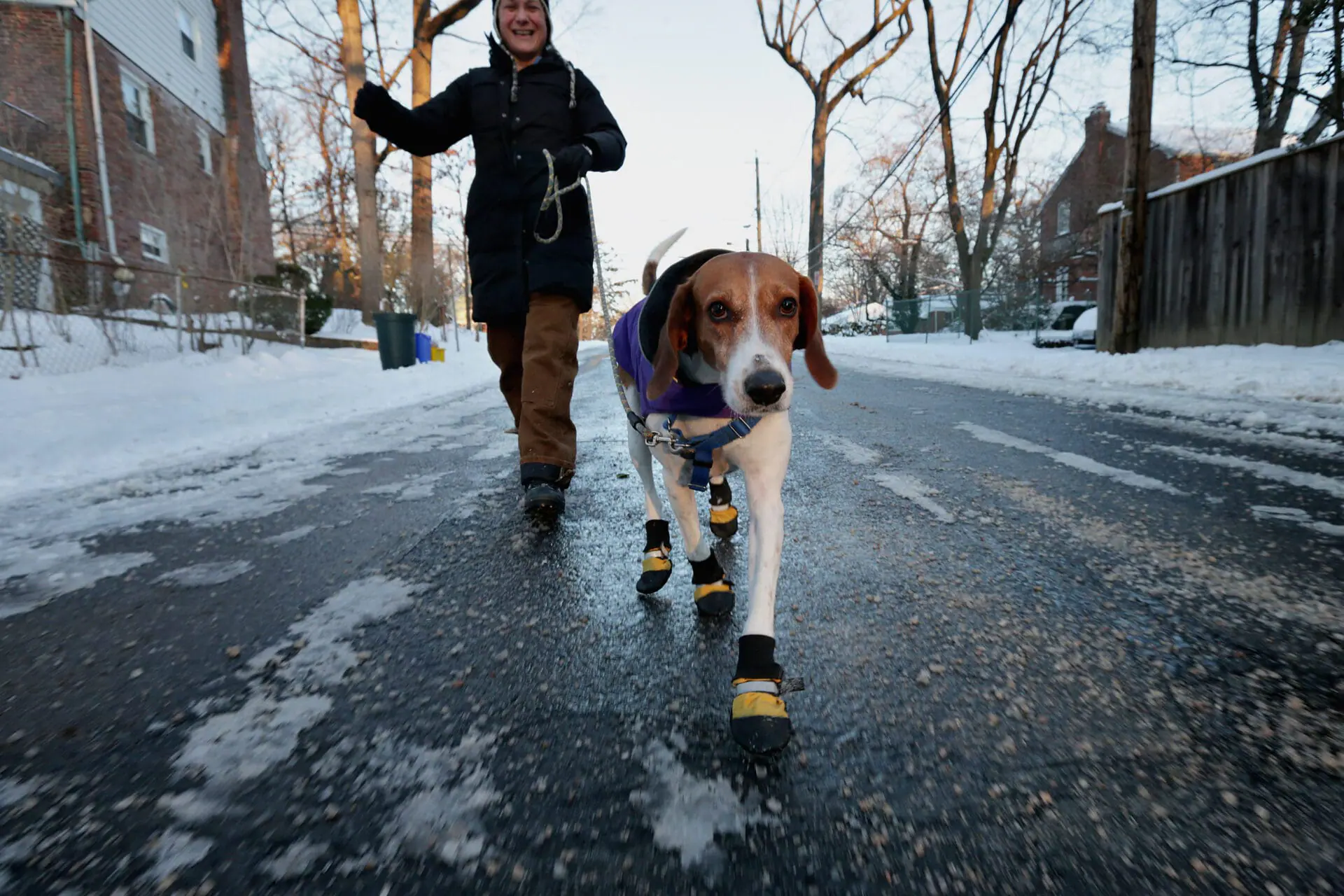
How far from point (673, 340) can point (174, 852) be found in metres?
1.46

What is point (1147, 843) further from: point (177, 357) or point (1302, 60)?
point (1302, 60)

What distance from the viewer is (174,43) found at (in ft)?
65.8

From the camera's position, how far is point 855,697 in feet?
5.16

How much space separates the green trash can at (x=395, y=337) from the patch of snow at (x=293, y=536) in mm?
11152

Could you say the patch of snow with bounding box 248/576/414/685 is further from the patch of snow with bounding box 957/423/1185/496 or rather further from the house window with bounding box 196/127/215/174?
the house window with bounding box 196/127/215/174

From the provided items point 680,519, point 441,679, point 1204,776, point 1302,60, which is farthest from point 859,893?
point 1302,60

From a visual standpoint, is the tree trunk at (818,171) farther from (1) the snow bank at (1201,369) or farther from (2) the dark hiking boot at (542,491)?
(2) the dark hiking boot at (542,491)

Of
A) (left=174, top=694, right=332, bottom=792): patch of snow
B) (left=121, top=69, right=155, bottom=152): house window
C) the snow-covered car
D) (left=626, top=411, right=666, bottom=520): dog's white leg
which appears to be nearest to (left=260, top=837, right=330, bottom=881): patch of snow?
(left=174, top=694, right=332, bottom=792): patch of snow

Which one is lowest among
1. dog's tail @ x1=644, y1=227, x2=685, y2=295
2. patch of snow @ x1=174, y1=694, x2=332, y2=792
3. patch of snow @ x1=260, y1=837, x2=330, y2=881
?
patch of snow @ x1=260, y1=837, x2=330, y2=881

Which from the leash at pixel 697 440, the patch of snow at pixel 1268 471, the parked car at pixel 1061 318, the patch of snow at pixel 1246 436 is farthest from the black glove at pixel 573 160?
the parked car at pixel 1061 318

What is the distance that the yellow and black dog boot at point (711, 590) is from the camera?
6.86ft

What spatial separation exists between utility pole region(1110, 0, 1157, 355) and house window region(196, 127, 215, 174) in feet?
79.7

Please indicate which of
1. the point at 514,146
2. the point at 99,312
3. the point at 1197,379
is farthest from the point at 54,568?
the point at 1197,379

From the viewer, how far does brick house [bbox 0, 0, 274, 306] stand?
1491cm
